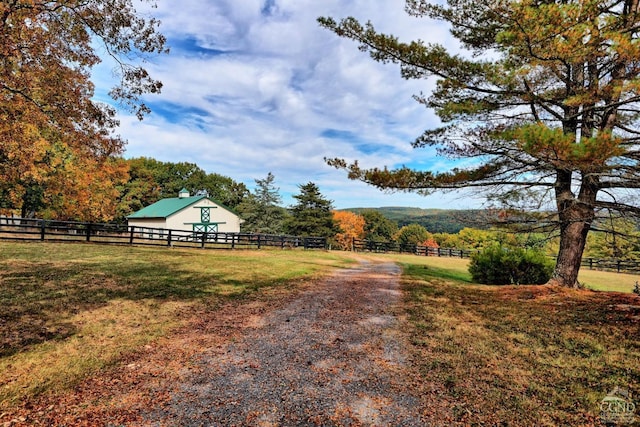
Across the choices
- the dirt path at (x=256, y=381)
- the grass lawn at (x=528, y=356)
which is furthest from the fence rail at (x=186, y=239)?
the dirt path at (x=256, y=381)

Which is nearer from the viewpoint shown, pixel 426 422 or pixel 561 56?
pixel 426 422

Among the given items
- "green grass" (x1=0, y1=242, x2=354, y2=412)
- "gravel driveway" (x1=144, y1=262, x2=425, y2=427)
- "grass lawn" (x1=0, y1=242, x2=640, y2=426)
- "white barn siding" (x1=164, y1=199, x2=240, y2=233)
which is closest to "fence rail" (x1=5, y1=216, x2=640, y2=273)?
"white barn siding" (x1=164, y1=199, x2=240, y2=233)

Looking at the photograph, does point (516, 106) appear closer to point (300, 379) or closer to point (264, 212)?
point (300, 379)

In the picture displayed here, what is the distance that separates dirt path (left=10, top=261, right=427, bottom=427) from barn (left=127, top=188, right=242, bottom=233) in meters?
27.4

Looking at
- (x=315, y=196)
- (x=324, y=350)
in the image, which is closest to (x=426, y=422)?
(x=324, y=350)

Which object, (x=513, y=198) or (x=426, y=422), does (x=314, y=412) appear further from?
(x=513, y=198)

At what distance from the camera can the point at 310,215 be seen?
134 ft

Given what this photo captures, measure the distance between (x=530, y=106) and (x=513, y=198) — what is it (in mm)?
2632

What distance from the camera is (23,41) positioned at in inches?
233

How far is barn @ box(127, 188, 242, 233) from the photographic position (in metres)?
31.7

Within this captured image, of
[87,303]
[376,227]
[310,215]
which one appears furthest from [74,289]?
[376,227]

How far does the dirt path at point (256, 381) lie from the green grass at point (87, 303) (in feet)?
1.62

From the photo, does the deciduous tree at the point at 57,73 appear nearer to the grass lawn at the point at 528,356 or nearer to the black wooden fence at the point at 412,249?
the grass lawn at the point at 528,356

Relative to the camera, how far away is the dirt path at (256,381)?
314 centimetres
